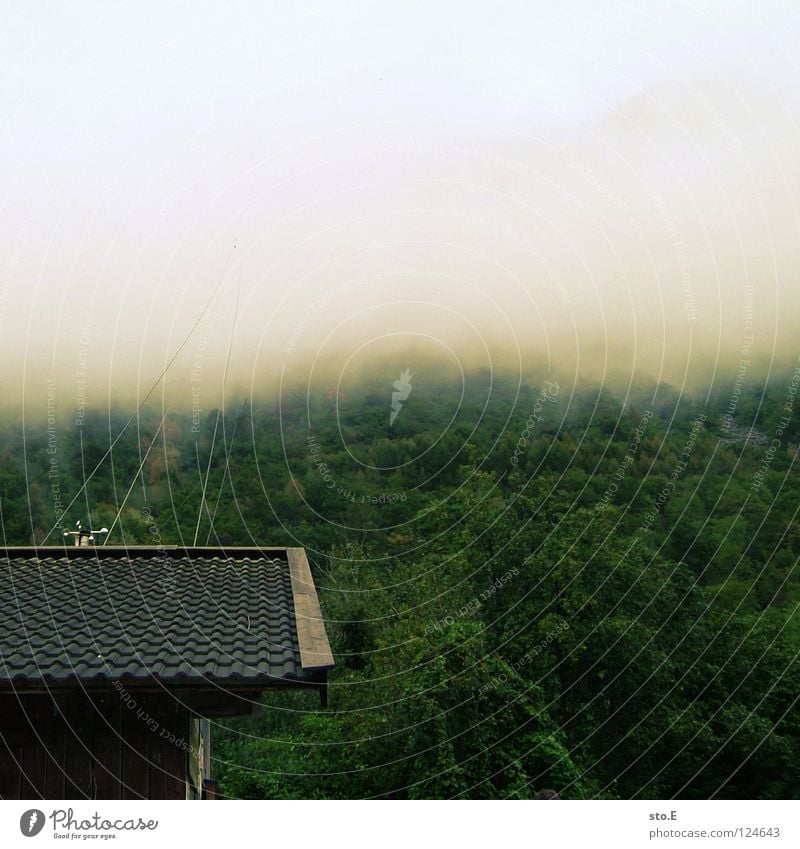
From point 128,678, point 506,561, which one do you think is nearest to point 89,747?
point 128,678

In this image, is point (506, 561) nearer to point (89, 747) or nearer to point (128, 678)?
point (89, 747)

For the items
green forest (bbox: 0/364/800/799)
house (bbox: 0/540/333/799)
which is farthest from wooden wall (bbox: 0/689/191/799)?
green forest (bbox: 0/364/800/799)

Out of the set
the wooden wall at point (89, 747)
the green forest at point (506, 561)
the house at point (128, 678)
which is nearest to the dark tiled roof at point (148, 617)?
the house at point (128, 678)

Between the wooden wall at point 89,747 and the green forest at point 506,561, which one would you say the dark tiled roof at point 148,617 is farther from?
the green forest at point 506,561

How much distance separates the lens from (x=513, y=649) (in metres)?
12.8

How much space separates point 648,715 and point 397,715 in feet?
15.1

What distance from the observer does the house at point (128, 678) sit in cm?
322

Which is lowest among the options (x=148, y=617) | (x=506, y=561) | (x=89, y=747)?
(x=506, y=561)

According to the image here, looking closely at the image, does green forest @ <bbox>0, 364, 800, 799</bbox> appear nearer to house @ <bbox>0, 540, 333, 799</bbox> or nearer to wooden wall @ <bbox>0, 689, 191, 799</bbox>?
house @ <bbox>0, 540, 333, 799</bbox>

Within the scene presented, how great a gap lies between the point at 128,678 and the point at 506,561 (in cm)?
1179

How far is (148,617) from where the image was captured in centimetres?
402

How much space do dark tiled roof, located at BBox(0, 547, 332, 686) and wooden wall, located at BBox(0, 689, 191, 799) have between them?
0.26 metres
